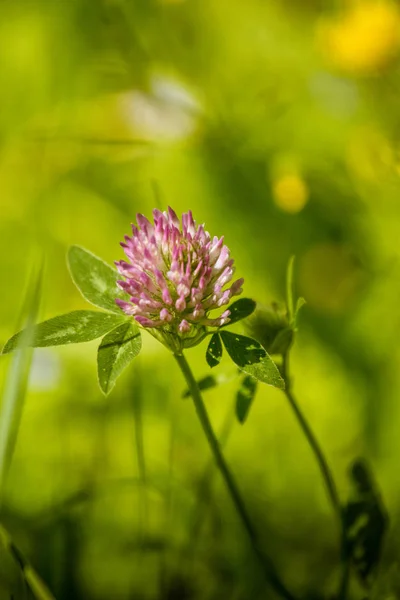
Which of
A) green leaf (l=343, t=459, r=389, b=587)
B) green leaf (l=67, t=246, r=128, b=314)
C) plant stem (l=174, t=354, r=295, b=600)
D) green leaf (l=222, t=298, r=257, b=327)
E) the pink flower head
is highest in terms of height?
green leaf (l=67, t=246, r=128, b=314)

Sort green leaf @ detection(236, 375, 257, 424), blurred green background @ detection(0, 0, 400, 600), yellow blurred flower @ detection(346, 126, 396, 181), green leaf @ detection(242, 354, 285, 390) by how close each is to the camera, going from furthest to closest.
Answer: yellow blurred flower @ detection(346, 126, 396, 181)
blurred green background @ detection(0, 0, 400, 600)
green leaf @ detection(236, 375, 257, 424)
green leaf @ detection(242, 354, 285, 390)

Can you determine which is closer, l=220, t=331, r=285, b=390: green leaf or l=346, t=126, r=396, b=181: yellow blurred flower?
l=220, t=331, r=285, b=390: green leaf

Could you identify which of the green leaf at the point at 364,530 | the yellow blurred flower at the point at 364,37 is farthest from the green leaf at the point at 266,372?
the yellow blurred flower at the point at 364,37

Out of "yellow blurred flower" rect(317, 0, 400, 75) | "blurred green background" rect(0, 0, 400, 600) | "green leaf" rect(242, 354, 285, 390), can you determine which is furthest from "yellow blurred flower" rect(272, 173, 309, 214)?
"green leaf" rect(242, 354, 285, 390)

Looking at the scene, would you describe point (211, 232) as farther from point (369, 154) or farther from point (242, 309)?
point (242, 309)

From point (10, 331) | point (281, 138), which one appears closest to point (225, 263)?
point (10, 331)

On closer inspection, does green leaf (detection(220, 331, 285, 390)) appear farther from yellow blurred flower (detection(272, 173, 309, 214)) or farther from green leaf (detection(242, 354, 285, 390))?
yellow blurred flower (detection(272, 173, 309, 214))
